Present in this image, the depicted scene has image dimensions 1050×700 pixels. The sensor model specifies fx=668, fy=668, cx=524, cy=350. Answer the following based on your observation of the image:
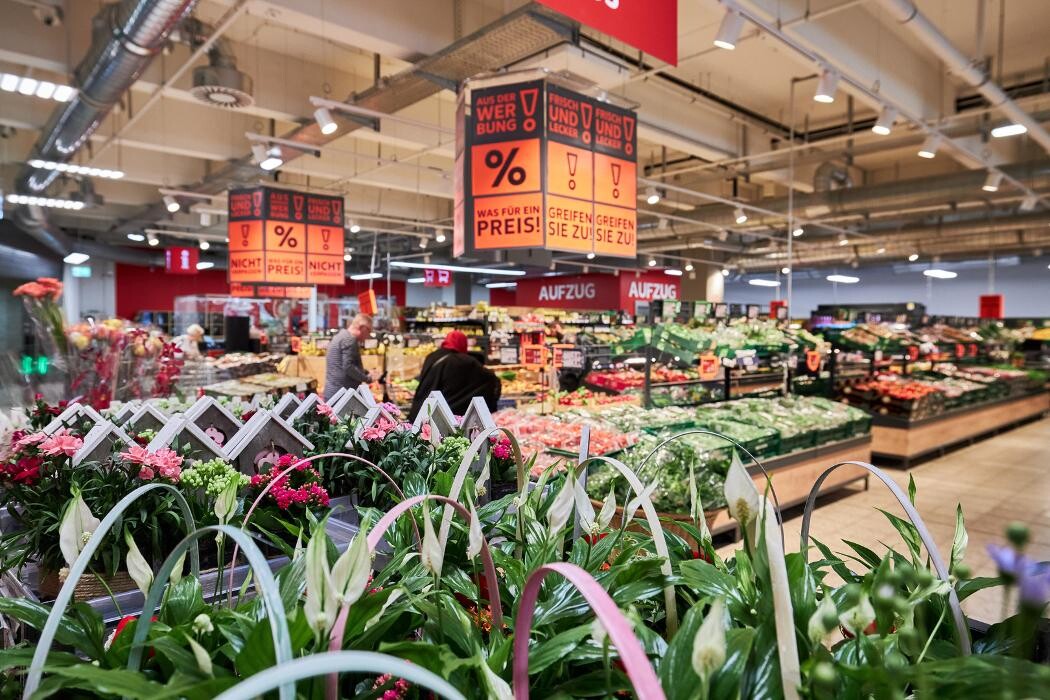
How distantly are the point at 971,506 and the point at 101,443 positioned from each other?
21.9 ft

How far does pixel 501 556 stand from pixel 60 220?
18868mm

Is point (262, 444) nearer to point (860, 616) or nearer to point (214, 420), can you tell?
point (214, 420)

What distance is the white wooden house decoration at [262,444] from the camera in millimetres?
2297

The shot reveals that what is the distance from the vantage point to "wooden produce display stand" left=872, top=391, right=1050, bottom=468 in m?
7.54

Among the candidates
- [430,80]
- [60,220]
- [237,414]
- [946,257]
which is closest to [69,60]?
[430,80]

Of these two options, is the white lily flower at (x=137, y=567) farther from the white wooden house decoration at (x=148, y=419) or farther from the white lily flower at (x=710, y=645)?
the white wooden house decoration at (x=148, y=419)

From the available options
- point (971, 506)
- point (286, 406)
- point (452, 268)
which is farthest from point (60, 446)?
point (452, 268)

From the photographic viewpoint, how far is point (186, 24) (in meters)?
5.68

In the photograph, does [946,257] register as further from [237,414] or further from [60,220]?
[60,220]

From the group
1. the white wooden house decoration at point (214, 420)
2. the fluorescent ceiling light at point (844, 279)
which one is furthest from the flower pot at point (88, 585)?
the fluorescent ceiling light at point (844, 279)

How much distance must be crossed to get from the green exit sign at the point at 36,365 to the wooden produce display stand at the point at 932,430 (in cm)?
763

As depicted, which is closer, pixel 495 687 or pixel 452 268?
pixel 495 687

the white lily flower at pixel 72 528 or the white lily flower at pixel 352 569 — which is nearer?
the white lily flower at pixel 352 569

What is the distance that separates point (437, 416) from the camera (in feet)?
9.72
